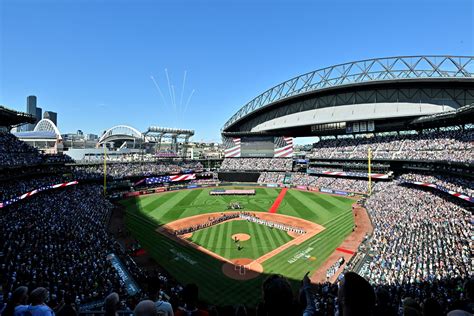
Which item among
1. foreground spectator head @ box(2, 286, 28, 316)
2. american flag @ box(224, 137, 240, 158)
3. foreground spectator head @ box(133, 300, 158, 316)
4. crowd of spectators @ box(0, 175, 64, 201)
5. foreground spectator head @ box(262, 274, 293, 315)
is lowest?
crowd of spectators @ box(0, 175, 64, 201)

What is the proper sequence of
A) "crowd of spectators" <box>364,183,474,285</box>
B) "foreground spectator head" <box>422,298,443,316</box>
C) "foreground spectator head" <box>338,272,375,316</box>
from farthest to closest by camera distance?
"crowd of spectators" <box>364,183,474,285</box> < "foreground spectator head" <box>422,298,443,316</box> < "foreground spectator head" <box>338,272,375,316</box>

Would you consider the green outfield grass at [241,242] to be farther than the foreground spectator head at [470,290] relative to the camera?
Yes

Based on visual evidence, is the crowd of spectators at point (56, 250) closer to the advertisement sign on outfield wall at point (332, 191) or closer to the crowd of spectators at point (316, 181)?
the advertisement sign on outfield wall at point (332, 191)

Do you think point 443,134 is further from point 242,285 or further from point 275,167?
point 242,285

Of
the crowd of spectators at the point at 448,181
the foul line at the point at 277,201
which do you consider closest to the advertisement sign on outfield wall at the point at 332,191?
the foul line at the point at 277,201

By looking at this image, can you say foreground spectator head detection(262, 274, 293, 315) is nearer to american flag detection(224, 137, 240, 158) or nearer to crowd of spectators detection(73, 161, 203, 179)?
crowd of spectators detection(73, 161, 203, 179)

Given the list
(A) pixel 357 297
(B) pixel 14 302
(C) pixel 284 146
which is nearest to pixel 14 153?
(B) pixel 14 302

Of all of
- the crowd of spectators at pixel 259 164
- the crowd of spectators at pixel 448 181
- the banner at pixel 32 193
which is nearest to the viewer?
the banner at pixel 32 193

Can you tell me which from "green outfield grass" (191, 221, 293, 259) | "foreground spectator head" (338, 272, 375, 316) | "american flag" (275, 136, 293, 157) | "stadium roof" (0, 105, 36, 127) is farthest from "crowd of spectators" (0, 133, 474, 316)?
"american flag" (275, 136, 293, 157)
